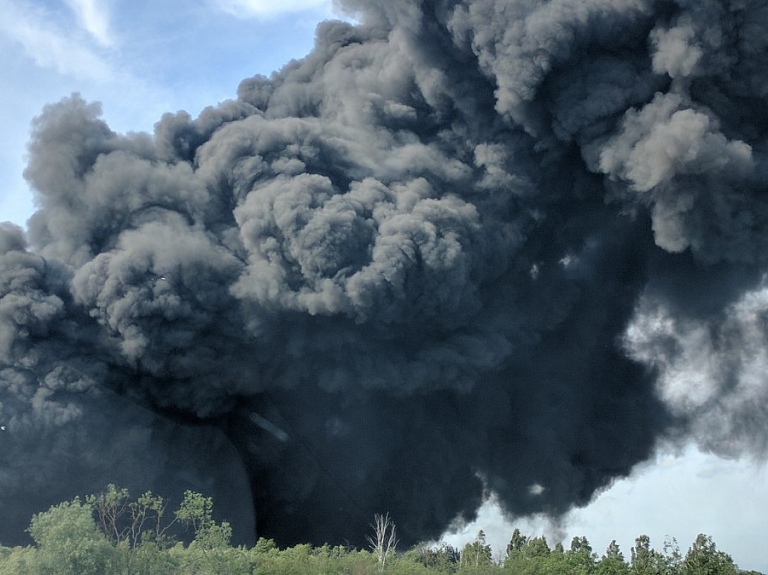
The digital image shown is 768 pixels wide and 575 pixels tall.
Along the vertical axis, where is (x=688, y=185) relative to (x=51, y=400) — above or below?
above

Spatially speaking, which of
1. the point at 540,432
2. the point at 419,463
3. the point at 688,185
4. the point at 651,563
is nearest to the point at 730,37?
the point at 688,185

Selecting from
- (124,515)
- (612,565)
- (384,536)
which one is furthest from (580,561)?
(124,515)

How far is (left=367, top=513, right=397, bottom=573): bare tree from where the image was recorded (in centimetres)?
4516

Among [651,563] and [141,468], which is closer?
[141,468]

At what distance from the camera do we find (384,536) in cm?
4575

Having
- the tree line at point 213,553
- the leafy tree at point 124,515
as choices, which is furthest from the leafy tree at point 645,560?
the leafy tree at point 124,515

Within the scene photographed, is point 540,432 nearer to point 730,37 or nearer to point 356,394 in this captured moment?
point 356,394

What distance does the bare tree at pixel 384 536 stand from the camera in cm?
4516

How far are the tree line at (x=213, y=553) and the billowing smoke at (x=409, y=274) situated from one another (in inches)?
75.1

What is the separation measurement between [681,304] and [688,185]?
23.7 ft

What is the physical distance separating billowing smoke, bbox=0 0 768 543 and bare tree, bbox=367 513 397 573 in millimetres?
537

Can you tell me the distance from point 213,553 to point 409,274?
12.7 meters

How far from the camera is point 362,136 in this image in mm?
44312

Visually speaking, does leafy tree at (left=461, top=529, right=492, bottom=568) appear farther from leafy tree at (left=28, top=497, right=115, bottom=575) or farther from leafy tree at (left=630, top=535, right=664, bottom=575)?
leafy tree at (left=28, top=497, right=115, bottom=575)
